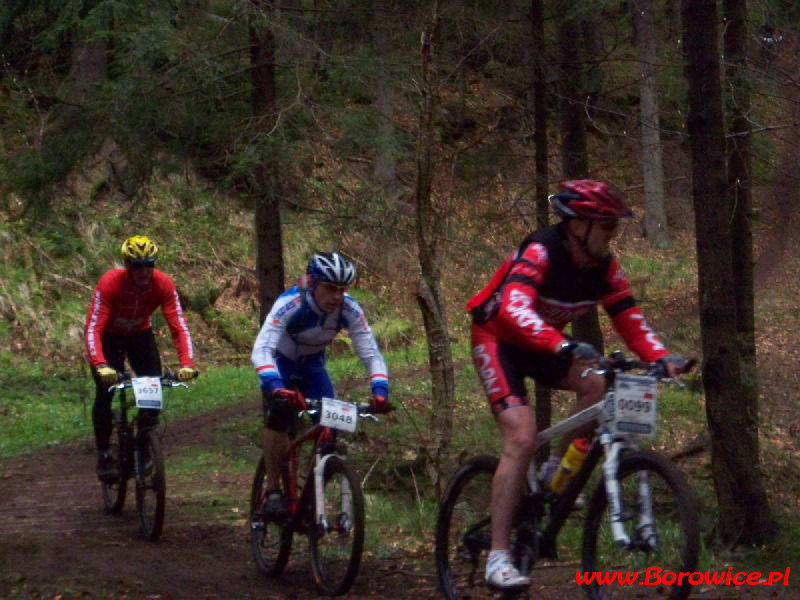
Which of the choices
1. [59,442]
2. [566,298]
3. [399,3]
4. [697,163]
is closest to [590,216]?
[566,298]

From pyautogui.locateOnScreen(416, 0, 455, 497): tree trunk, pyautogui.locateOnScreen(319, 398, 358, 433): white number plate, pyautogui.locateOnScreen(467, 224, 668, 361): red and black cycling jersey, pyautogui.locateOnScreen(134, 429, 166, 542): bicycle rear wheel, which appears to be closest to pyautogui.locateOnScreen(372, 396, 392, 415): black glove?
pyautogui.locateOnScreen(319, 398, 358, 433): white number plate

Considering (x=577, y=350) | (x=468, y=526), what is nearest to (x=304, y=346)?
(x=468, y=526)

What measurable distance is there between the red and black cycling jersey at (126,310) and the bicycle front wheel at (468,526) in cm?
366

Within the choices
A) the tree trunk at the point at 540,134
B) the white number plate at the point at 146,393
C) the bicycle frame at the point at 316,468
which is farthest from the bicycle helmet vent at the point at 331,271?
the tree trunk at the point at 540,134

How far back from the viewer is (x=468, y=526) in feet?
21.0

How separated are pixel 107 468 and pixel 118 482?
0.62 ft

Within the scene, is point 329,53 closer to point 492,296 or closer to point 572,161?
point 572,161

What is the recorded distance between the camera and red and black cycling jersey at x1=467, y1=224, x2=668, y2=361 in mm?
5484

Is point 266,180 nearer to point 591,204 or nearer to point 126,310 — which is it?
point 126,310

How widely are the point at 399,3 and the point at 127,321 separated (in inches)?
207

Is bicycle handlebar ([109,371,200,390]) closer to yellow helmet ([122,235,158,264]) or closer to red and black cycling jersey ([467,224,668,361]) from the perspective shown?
yellow helmet ([122,235,158,264])

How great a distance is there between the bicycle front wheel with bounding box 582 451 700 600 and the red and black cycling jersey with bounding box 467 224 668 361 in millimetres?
745

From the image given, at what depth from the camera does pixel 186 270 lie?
81.5ft

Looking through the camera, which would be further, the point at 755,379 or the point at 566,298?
the point at 755,379
